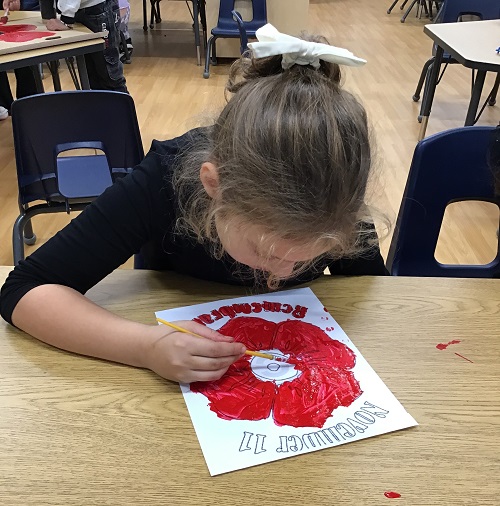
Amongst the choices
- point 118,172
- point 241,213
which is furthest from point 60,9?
point 241,213

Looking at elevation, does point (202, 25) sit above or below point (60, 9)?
below

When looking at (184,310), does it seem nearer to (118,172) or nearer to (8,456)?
(8,456)

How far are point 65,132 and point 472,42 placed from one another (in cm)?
200

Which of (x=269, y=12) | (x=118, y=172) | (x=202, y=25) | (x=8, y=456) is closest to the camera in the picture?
(x=8, y=456)

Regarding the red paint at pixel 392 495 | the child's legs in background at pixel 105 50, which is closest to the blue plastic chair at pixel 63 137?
the red paint at pixel 392 495

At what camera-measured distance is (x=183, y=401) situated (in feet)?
2.26

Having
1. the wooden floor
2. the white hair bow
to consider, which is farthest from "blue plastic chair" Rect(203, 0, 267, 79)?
the white hair bow

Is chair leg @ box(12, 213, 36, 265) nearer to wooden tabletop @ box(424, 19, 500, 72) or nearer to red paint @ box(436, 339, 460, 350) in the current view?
red paint @ box(436, 339, 460, 350)

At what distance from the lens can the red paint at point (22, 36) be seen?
241 cm

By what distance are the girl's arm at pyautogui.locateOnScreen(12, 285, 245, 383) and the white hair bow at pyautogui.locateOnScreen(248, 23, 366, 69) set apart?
39 centimetres

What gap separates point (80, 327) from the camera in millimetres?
753

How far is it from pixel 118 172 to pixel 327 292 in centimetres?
88

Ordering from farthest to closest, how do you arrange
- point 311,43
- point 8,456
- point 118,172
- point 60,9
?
point 60,9 < point 118,172 < point 311,43 < point 8,456

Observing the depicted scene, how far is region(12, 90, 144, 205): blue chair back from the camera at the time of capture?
4.65 feet
